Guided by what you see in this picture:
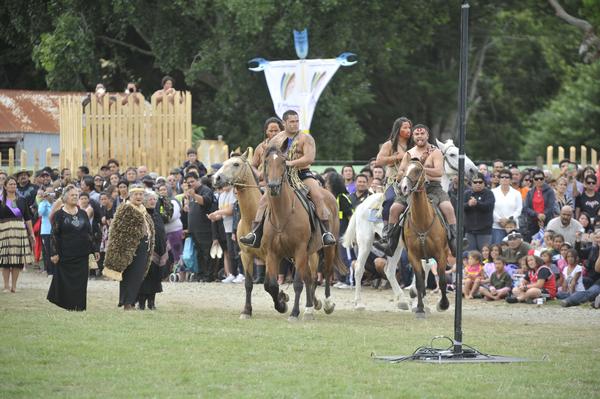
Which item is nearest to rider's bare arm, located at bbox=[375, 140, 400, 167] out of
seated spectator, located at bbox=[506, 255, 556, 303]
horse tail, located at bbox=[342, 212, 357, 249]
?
horse tail, located at bbox=[342, 212, 357, 249]

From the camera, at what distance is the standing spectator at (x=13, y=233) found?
21.6 m

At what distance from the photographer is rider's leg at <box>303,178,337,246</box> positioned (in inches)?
683

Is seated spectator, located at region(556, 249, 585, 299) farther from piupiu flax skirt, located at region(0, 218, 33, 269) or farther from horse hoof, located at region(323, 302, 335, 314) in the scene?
piupiu flax skirt, located at region(0, 218, 33, 269)

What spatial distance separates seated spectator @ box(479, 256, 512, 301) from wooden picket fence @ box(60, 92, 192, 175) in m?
11.2

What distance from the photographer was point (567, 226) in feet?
71.1

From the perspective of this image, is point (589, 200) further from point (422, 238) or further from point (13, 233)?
point (13, 233)

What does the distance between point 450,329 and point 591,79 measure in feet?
105

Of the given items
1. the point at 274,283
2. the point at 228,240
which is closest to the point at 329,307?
the point at 274,283

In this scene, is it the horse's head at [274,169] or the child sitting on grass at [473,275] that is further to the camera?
the child sitting on grass at [473,275]

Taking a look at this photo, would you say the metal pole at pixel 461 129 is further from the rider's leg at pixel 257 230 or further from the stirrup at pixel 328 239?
the rider's leg at pixel 257 230

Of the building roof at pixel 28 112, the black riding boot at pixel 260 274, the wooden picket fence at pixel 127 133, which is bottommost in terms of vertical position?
the black riding boot at pixel 260 274

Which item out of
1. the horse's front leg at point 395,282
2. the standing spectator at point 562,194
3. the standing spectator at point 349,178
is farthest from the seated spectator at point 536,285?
the standing spectator at point 349,178

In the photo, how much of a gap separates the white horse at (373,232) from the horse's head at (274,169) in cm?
377

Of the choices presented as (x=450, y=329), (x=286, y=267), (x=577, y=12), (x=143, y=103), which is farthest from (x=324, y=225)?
(x=577, y=12)
